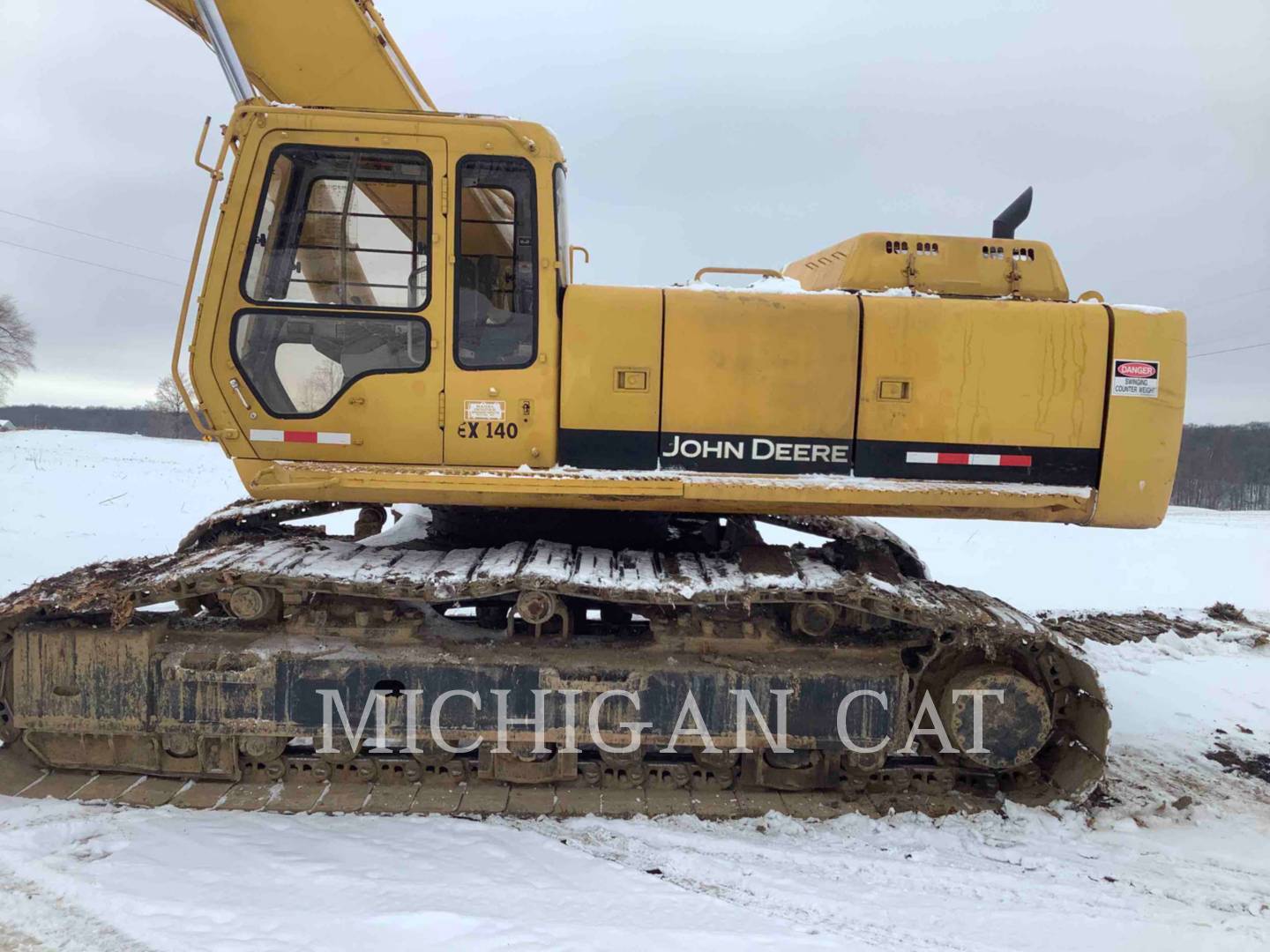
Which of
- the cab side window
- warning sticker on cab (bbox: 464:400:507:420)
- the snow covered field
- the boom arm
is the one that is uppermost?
the boom arm

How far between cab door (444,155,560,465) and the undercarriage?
2.24ft

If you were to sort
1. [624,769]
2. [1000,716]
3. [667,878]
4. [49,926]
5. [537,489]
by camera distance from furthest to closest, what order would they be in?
[624,769] < [1000,716] < [537,489] < [667,878] < [49,926]

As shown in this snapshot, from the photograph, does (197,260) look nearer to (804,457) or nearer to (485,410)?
(485,410)

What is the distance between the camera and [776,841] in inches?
145

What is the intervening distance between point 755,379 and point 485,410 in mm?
1396

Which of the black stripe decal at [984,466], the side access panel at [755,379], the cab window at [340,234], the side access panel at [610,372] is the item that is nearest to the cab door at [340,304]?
the cab window at [340,234]

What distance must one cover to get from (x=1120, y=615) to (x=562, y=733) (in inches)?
266

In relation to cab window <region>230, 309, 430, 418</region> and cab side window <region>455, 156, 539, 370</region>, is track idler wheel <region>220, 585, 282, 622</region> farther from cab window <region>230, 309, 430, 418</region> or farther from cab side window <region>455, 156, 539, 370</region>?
cab side window <region>455, 156, 539, 370</region>

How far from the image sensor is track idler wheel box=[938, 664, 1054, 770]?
3.93 meters

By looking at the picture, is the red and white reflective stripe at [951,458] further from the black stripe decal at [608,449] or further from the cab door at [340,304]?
the cab door at [340,304]

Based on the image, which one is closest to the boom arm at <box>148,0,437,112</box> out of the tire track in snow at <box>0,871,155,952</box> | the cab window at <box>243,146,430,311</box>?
the cab window at <box>243,146,430,311</box>

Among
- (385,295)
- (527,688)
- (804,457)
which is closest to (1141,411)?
(804,457)

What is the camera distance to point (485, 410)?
149 inches

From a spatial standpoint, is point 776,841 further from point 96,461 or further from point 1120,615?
point 96,461
